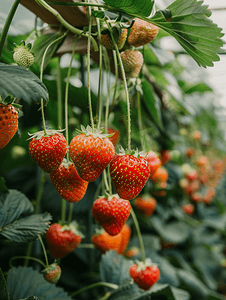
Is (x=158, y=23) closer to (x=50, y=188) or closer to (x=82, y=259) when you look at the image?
(x=50, y=188)

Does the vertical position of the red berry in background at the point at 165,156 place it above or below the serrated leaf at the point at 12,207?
below

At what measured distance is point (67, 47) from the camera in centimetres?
66

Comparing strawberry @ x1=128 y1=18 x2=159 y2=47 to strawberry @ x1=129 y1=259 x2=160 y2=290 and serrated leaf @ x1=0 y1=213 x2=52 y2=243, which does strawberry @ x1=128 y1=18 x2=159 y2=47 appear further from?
strawberry @ x1=129 y1=259 x2=160 y2=290

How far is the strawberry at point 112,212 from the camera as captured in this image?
50 cm

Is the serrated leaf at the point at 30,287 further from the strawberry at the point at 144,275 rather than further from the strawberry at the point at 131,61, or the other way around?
the strawberry at the point at 131,61

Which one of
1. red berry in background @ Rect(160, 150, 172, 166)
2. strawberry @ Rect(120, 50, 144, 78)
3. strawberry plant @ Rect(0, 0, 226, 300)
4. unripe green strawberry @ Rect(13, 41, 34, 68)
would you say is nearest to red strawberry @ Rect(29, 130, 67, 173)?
strawberry plant @ Rect(0, 0, 226, 300)

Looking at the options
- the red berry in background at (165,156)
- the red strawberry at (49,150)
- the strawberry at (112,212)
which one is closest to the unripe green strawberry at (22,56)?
the red strawberry at (49,150)

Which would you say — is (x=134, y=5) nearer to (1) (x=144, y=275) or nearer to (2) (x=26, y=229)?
(2) (x=26, y=229)

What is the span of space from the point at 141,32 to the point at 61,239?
46cm

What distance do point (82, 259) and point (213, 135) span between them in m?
2.25

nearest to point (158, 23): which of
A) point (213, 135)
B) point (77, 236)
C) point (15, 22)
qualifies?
point (77, 236)

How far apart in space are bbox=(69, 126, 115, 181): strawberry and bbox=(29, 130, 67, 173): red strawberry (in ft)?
0.07

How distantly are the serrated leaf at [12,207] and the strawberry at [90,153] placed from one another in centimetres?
24

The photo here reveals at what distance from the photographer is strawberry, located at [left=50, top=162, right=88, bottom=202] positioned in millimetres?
448
